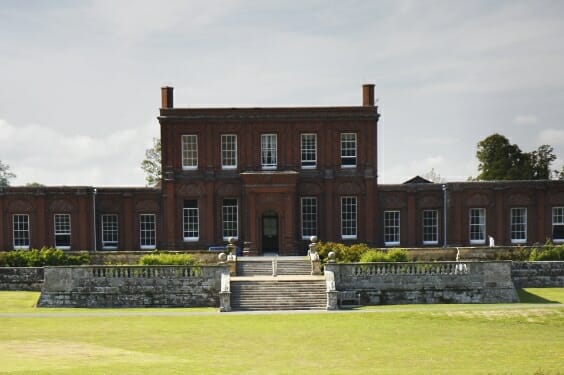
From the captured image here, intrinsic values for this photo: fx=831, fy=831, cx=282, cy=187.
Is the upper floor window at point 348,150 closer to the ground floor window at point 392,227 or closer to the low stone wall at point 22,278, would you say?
the ground floor window at point 392,227

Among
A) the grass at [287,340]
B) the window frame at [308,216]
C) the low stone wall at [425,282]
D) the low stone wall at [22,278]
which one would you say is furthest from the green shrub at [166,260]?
the window frame at [308,216]

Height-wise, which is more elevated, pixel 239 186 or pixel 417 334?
pixel 239 186

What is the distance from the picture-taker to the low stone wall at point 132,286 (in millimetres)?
38500

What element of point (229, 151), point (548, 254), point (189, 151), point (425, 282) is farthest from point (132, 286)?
point (548, 254)

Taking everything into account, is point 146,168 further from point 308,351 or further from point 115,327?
point 308,351

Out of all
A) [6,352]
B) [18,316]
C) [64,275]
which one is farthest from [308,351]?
[64,275]

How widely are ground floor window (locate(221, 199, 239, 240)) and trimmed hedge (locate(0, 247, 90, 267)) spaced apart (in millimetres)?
9582

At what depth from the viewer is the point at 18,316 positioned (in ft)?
112

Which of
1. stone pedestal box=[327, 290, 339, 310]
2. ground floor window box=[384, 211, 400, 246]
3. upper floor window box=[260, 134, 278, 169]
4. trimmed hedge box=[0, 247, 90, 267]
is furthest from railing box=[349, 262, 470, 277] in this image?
trimmed hedge box=[0, 247, 90, 267]

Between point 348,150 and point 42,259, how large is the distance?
19.2 m

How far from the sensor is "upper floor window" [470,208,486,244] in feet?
172

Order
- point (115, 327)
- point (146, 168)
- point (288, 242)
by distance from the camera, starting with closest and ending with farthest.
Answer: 1. point (115, 327)
2. point (288, 242)
3. point (146, 168)

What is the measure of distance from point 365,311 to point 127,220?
69.4 ft

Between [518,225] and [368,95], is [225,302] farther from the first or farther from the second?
[518,225]
